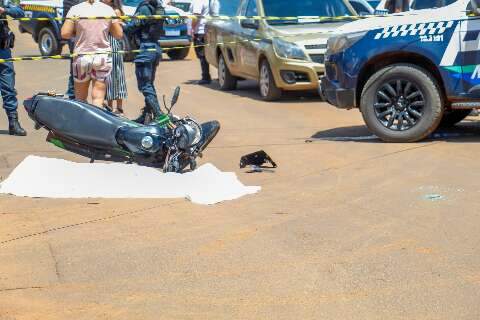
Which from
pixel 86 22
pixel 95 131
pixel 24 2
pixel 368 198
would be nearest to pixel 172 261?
pixel 368 198

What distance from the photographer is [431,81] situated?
35.0ft

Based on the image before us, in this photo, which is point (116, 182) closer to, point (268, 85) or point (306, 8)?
point (268, 85)

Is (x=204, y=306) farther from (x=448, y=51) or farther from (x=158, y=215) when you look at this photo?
(x=448, y=51)

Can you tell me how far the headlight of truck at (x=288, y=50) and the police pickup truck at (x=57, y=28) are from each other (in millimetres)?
8613

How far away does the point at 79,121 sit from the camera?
8922 millimetres

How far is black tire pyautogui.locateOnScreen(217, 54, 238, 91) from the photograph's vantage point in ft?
58.0

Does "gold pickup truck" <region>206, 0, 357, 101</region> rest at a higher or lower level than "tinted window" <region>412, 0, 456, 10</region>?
lower

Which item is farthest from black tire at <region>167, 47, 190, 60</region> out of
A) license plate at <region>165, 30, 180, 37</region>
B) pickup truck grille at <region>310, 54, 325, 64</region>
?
pickup truck grille at <region>310, 54, 325, 64</region>

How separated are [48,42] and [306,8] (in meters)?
11.1

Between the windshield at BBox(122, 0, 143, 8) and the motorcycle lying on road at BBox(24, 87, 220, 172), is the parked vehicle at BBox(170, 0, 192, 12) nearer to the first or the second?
the windshield at BBox(122, 0, 143, 8)

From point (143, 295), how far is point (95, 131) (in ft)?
11.9

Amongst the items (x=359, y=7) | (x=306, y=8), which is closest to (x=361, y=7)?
(x=359, y=7)

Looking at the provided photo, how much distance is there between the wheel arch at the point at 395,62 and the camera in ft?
35.3

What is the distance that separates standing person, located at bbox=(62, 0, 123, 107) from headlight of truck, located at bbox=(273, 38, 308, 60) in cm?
439
